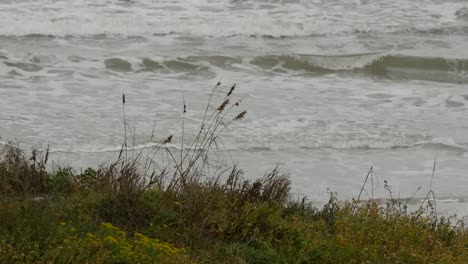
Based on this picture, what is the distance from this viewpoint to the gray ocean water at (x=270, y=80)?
1141 centimetres

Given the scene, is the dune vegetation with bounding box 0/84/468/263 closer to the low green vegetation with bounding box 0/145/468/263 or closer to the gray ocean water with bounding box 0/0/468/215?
the low green vegetation with bounding box 0/145/468/263

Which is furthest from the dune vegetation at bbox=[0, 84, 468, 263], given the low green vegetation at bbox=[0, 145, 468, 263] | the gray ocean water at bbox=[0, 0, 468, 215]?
the gray ocean water at bbox=[0, 0, 468, 215]

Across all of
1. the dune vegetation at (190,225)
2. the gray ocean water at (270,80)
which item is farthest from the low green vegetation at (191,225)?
the gray ocean water at (270,80)

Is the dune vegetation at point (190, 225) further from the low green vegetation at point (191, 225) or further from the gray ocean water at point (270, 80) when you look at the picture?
the gray ocean water at point (270, 80)

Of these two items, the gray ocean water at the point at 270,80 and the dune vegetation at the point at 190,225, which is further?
the gray ocean water at the point at 270,80

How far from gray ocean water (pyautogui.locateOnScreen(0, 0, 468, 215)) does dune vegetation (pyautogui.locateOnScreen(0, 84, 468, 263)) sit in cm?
241

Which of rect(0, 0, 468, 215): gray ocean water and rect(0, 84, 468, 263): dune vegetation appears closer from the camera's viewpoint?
rect(0, 84, 468, 263): dune vegetation

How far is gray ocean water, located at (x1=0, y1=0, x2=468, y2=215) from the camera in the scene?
1141 cm

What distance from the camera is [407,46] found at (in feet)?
66.0

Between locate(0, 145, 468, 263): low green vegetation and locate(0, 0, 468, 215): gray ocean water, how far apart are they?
97.0 inches

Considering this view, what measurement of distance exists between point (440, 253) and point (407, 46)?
44.6 feet

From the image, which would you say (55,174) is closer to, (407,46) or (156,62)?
(156,62)

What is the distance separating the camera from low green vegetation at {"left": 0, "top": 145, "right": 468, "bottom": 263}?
603 centimetres

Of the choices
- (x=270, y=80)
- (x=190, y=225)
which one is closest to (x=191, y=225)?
(x=190, y=225)
